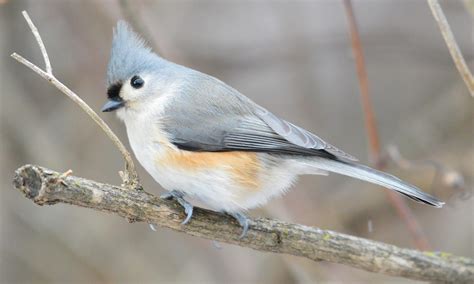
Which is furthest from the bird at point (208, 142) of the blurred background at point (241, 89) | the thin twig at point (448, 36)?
the blurred background at point (241, 89)

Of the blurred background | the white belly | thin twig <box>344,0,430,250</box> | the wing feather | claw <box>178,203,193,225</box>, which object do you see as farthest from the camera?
the blurred background

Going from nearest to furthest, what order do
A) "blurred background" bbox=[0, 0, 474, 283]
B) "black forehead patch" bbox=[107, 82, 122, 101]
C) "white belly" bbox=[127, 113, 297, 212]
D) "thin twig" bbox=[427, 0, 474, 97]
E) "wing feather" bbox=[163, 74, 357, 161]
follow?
"thin twig" bbox=[427, 0, 474, 97], "white belly" bbox=[127, 113, 297, 212], "wing feather" bbox=[163, 74, 357, 161], "black forehead patch" bbox=[107, 82, 122, 101], "blurred background" bbox=[0, 0, 474, 283]

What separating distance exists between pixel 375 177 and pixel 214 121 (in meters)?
0.73

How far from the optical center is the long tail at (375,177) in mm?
2398

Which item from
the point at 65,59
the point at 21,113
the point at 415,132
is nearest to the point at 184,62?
the point at 65,59

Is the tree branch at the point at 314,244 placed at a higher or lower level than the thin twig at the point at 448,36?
lower

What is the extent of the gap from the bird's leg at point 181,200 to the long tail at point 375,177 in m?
0.56

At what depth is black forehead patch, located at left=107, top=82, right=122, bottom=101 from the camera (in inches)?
106

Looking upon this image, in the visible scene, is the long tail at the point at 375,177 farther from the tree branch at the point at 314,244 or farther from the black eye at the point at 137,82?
the black eye at the point at 137,82

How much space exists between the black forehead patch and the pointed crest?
2cm

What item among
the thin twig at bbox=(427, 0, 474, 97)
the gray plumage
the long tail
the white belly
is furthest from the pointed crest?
the thin twig at bbox=(427, 0, 474, 97)

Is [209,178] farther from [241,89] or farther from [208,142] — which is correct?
[241,89]

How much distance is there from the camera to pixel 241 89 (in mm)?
5047

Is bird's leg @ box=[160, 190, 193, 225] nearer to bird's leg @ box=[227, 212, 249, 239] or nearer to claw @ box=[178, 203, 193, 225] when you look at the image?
claw @ box=[178, 203, 193, 225]
